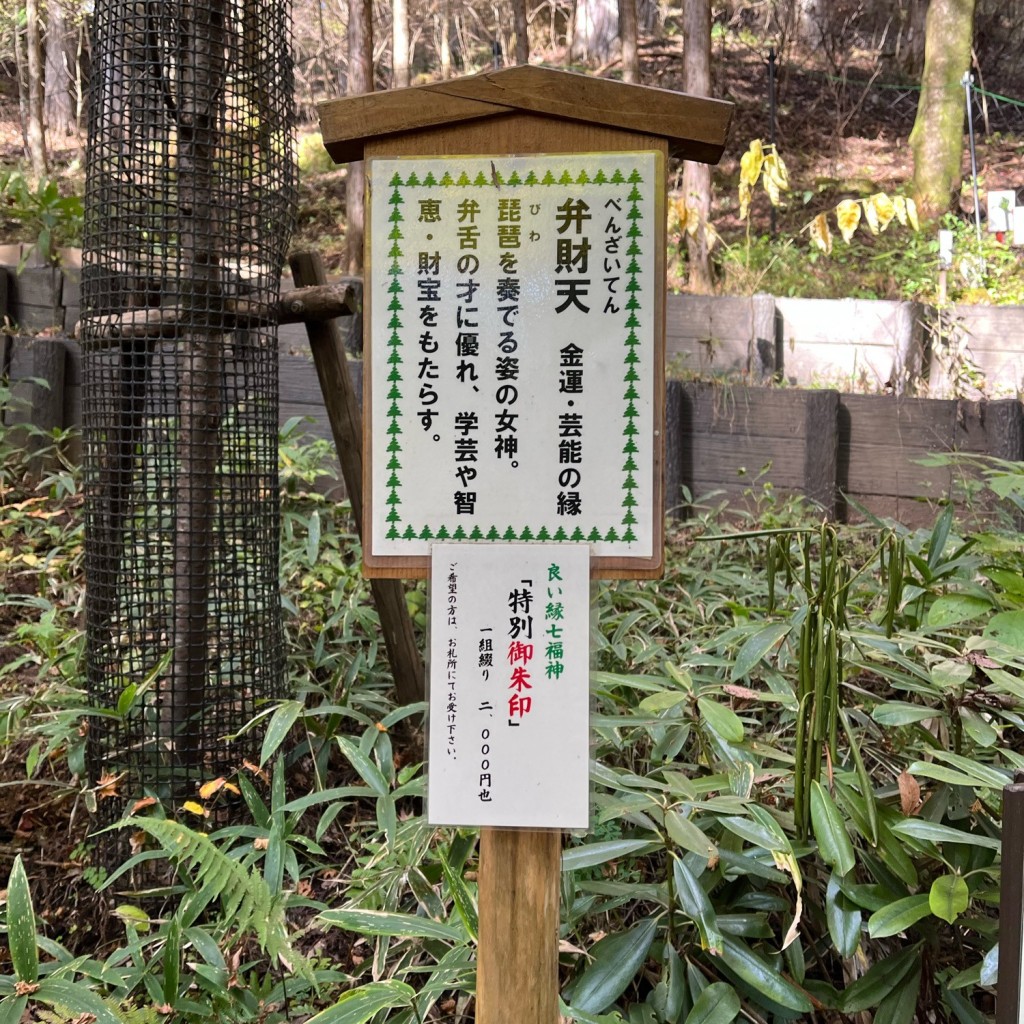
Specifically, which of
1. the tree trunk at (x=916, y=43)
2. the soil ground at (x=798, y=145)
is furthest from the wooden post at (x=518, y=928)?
the tree trunk at (x=916, y=43)

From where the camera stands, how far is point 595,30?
17.2 metres

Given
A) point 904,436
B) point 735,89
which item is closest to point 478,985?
point 904,436

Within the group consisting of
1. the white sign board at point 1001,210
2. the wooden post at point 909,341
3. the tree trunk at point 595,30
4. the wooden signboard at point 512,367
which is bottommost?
the wooden signboard at point 512,367

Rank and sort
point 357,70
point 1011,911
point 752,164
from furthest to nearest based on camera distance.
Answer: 1. point 357,70
2. point 752,164
3. point 1011,911

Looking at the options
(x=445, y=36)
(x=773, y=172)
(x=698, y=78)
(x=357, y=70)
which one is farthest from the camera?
(x=445, y=36)

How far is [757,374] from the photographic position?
6.41 m

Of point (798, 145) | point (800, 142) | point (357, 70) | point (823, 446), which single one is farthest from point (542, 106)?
point (800, 142)

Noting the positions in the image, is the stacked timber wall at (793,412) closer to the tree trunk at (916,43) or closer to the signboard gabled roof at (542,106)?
the signboard gabled roof at (542,106)

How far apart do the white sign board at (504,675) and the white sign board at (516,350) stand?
0.05 metres

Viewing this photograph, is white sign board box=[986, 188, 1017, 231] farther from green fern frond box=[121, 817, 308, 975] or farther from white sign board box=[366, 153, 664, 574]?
green fern frond box=[121, 817, 308, 975]

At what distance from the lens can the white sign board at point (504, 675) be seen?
1.49m

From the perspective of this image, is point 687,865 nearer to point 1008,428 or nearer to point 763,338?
point 1008,428

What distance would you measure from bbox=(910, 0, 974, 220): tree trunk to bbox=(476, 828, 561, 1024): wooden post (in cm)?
1051

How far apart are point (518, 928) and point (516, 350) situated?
88 cm
